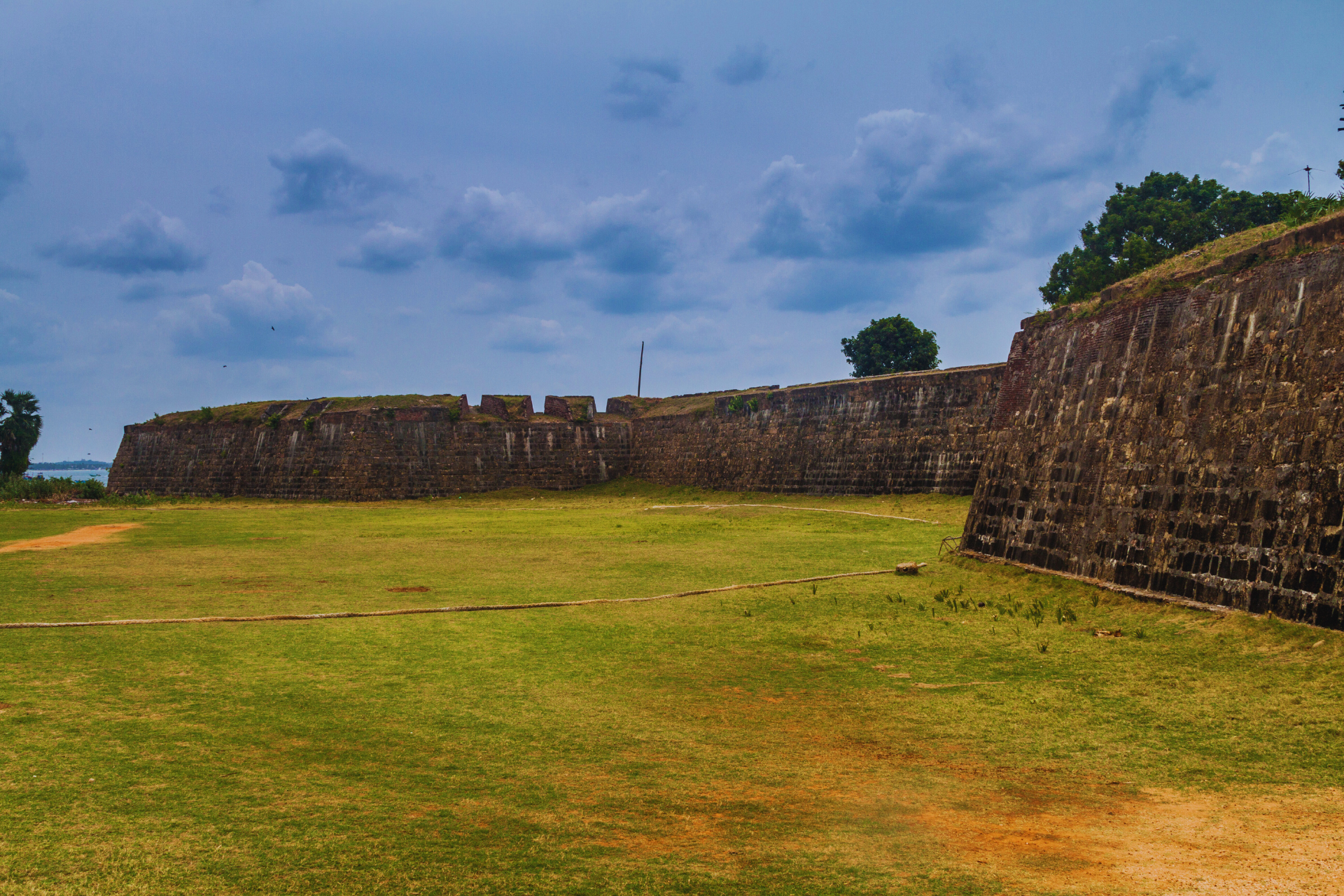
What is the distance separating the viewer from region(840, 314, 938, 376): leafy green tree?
4031 cm

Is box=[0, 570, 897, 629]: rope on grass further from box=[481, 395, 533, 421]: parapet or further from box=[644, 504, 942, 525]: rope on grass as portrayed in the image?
box=[481, 395, 533, 421]: parapet

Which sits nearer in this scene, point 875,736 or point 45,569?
point 875,736

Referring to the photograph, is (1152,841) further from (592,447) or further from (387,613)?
Answer: (592,447)

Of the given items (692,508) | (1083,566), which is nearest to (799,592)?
(1083,566)

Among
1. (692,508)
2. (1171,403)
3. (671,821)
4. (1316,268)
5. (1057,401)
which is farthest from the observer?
(692,508)

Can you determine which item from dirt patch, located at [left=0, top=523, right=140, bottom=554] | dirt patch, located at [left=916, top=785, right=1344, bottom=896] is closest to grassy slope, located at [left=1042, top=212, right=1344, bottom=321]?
dirt patch, located at [left=916, top=785, right=1344, bottom=896]

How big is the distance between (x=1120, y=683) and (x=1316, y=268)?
146 inches

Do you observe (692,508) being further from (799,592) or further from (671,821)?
(671,821)

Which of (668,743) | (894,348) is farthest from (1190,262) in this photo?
(894,348)

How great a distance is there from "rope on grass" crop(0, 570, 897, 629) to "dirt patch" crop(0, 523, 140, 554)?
6788 millimetres

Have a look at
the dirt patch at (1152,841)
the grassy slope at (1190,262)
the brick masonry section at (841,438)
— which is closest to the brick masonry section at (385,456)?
the brick masonry section at (841,438)

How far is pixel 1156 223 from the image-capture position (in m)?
30.4

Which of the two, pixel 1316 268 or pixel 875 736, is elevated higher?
pixel 1316 268

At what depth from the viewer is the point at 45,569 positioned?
34.0 feet
